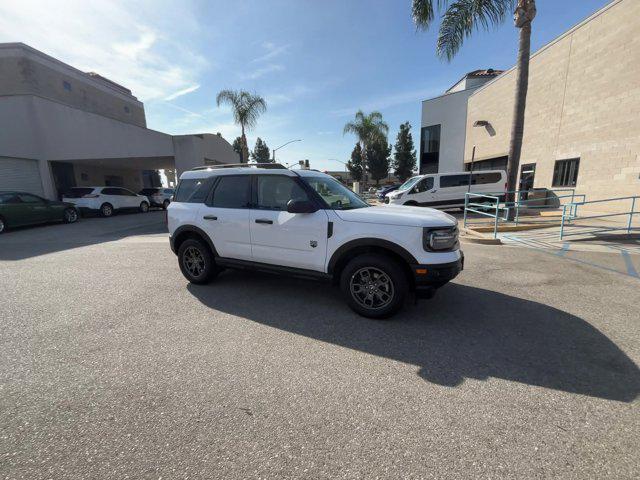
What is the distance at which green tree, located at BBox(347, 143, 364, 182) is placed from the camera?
57.2 metres

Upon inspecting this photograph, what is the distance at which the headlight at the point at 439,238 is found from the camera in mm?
3366

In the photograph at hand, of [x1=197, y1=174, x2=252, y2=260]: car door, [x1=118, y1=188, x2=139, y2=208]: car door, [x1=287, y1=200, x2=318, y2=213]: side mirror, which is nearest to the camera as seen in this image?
[x1=287, y1=200, x2=318, y2=213]: side mirror

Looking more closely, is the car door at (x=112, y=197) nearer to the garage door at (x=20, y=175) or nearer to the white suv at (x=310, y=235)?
the garage door at (x=20, y=175)

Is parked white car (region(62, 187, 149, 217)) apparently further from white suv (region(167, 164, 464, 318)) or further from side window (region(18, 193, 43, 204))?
white suv (region(167, 164, 464, 318))

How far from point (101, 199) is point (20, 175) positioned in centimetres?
436

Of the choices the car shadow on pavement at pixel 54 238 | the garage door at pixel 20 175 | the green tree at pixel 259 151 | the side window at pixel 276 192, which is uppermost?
the green tree at pixel 259 151

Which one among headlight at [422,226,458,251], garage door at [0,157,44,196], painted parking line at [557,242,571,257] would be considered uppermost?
garage door at [0,157,44,196]

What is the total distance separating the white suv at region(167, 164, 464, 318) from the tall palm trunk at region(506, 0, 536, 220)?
861 centimetres

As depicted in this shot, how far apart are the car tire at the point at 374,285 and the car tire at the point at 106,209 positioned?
17582mm

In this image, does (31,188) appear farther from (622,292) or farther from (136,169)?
(622,292)

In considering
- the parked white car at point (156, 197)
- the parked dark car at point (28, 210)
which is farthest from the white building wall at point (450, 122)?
the parked dark car at point (28, 210)

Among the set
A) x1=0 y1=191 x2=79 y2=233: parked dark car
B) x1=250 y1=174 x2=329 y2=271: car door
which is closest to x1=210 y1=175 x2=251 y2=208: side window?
x1=250 y1=174 x2=329 y2=271: car door

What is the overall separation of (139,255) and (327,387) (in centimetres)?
656

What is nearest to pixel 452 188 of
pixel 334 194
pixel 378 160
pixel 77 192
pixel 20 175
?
pixel 334 194
